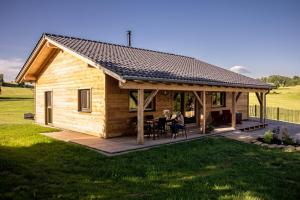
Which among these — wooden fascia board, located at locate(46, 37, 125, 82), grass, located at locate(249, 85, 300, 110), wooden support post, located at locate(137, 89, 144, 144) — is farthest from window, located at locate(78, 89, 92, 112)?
grass, located at locate(249, 85, 300, 110)

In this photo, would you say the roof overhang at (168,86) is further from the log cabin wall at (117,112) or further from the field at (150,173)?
the field at (150,173)

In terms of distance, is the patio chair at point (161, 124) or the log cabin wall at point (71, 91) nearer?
the patio chair at point (161, 124)

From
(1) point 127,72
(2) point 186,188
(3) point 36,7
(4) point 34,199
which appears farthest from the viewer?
(3) point 36,7

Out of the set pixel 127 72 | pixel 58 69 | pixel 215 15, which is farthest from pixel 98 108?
pixel 215 15

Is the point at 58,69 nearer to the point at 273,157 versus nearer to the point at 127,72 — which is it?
the point at 127,72

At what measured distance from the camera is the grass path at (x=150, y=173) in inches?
220

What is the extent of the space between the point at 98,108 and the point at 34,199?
703 cm

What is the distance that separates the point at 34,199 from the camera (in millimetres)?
5109

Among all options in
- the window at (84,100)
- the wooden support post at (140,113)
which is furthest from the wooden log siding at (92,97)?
the wooden support post at (140,113)

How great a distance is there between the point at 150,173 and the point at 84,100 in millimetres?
7540

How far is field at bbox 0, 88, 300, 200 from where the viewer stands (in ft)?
18.4

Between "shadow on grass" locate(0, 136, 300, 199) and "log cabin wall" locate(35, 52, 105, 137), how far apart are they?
247 centimetres

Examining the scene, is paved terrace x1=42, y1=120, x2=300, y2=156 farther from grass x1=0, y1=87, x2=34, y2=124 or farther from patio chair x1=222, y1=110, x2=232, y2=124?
grass x1=0, y1=87, x2=34, y2=124

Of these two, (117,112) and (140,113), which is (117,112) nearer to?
(117,112)
